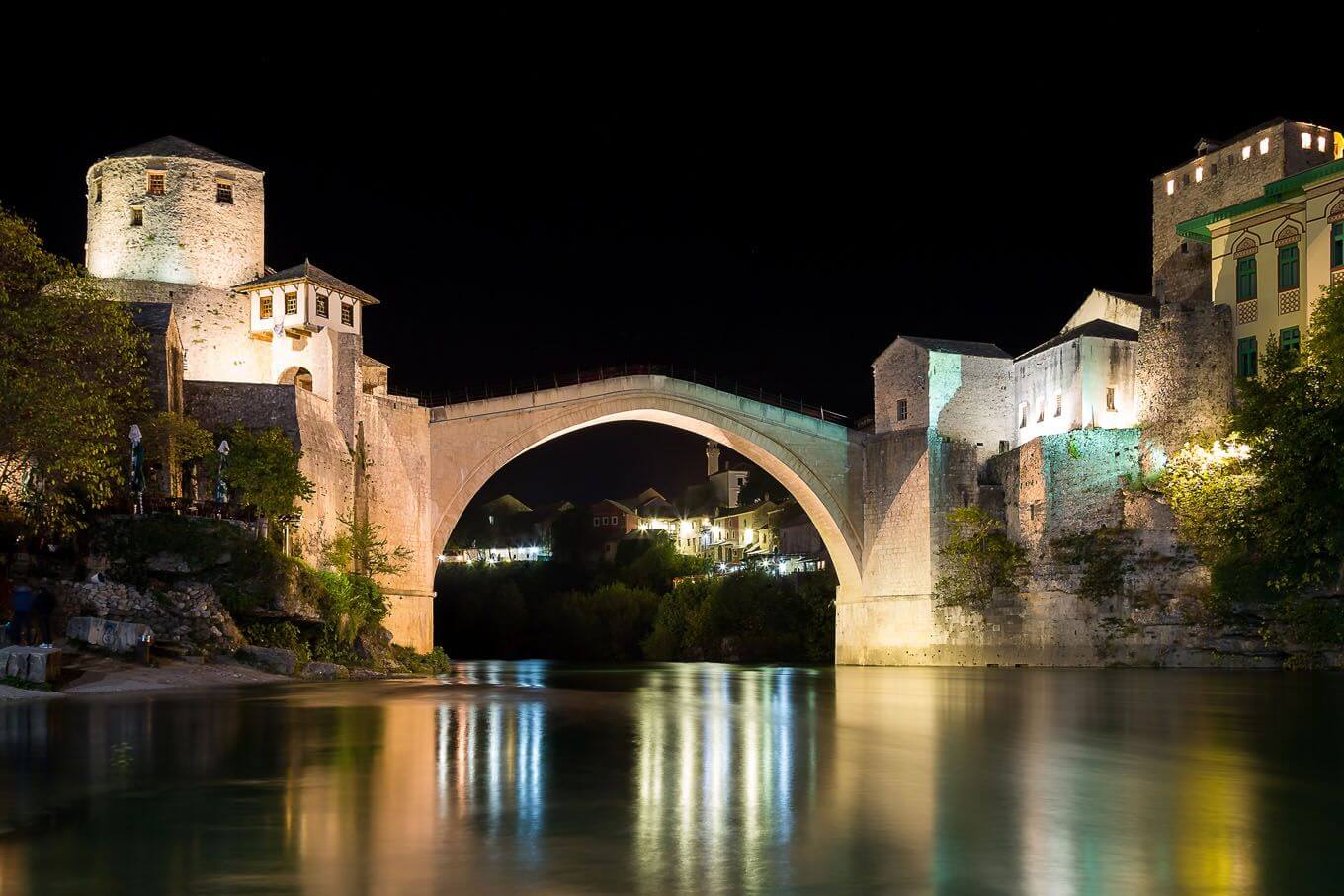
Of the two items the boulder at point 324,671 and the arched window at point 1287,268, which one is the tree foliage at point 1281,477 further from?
the boulder at point 324,671

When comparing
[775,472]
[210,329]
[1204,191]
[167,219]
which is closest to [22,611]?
[210,329]

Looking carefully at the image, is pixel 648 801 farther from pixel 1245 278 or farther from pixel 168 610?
pixel 1245 278

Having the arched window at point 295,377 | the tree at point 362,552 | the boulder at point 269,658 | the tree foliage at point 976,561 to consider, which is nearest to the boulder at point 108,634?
the boulder at point 269,658

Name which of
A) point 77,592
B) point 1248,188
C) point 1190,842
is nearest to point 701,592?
point 1248,188

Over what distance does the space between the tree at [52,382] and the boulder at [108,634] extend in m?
1.69

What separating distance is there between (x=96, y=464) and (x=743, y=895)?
17083mm

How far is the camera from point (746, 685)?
80.8 feet

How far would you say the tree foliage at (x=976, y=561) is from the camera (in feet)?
127

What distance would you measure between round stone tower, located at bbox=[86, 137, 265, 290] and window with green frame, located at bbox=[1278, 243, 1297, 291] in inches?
1068

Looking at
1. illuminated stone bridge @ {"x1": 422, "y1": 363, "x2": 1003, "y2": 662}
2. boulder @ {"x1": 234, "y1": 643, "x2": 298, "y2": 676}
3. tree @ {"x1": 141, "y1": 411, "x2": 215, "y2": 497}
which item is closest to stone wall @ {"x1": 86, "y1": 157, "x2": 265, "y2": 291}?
illuminated stone bridge @ {"x1": 422, "y1": 363, "x2": 1003, "y2": 662}

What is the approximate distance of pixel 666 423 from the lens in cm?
4434

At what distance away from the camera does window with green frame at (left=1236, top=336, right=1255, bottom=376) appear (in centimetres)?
3509

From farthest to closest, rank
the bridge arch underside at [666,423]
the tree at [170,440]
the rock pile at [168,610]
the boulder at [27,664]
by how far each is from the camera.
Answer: the bridge arch underside at [666,423]
the tree at [170,440]
the rock pile at [168,610]
the boulder at [27,664]

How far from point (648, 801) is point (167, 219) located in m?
31.6
